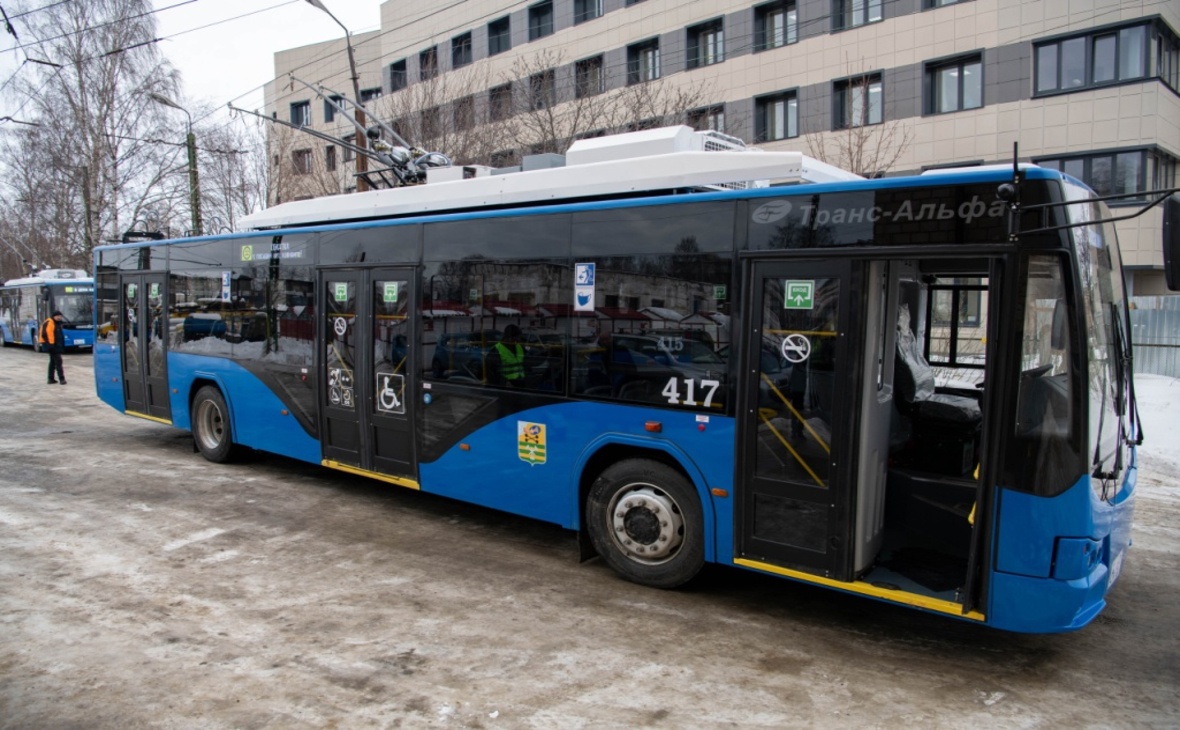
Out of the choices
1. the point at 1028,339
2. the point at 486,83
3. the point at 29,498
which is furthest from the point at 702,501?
the point at 486,83

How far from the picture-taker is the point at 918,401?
5.72 meters

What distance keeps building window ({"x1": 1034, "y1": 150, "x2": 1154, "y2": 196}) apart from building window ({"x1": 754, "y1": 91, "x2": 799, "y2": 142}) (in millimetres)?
7057

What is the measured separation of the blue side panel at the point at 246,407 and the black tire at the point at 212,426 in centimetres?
15

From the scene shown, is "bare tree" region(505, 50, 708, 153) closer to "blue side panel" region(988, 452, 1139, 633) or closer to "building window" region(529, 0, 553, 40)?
"building window" region(529, 0, 553, 40)

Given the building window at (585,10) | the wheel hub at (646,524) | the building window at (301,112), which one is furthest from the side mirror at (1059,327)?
the building window at (301,112)

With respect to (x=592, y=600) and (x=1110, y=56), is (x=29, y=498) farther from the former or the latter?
(x=1110, y=56)

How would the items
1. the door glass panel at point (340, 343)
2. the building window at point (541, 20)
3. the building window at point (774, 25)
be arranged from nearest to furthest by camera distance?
1. the door glass panel at point (340, 343)
2. the building window at point (774, 25)
3. the building window at point (541, 20)

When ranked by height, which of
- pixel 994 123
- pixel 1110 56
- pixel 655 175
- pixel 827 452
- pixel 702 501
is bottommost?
pixel 702 501

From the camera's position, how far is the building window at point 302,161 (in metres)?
24.7

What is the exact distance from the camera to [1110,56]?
19656mm

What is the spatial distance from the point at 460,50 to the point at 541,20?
4.58 m

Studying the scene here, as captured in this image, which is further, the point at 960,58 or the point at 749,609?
the point at 960,58

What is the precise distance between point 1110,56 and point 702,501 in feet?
67.4

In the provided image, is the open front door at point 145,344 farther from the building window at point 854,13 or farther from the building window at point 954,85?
the building window at point 854,13
